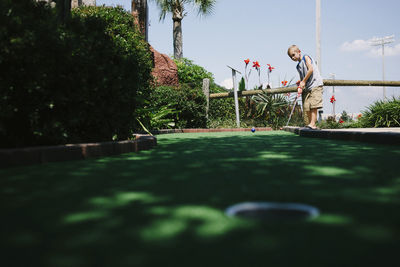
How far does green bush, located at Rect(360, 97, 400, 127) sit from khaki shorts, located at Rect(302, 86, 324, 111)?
189 inches

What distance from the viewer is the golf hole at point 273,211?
153 centimetres

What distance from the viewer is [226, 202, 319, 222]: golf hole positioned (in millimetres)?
1527

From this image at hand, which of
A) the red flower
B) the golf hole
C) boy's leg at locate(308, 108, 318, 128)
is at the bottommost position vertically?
the golf hole

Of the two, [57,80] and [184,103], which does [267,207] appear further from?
[184,103]

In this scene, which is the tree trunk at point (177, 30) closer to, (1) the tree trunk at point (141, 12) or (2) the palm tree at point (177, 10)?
(2) the palm tree at point (177, 10)

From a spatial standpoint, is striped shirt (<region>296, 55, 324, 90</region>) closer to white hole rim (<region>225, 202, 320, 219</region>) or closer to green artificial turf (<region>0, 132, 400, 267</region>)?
green artificial turf (<region>0, 132, 400, 267</region>)

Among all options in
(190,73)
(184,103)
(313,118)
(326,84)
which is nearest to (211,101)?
(184,103)

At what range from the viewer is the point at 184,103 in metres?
11.0

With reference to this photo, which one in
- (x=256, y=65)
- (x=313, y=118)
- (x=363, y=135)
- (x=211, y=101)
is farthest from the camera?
(x=256, y=65)

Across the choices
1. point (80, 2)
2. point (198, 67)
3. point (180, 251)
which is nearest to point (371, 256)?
point (180, 251)

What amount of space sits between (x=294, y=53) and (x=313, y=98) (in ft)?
3.63

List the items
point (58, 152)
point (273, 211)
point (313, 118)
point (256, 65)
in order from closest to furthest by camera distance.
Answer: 1. point (273, 211)
2. point (58, 152)
3. point (313, 118)
4. point (256, 65)

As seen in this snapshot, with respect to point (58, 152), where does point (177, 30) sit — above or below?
above

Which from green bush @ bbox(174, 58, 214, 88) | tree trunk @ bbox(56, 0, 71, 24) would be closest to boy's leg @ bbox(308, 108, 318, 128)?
tree trunk @ bbox(56, 0, 71, 24)
